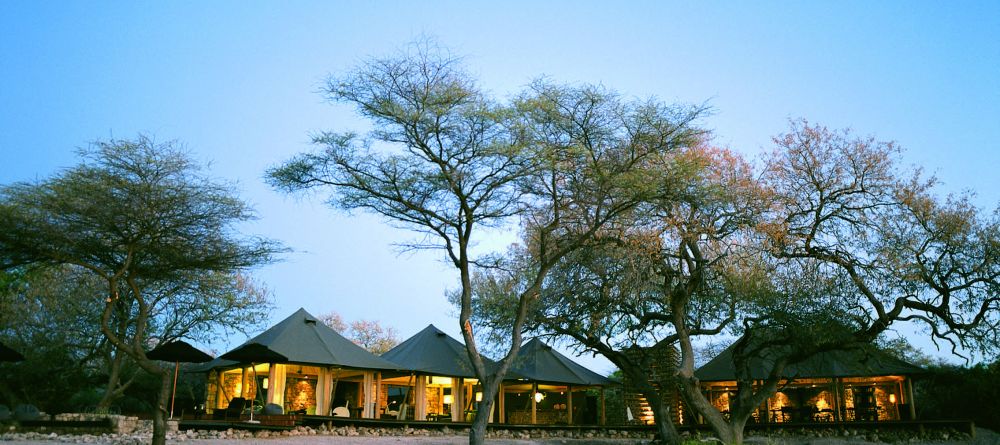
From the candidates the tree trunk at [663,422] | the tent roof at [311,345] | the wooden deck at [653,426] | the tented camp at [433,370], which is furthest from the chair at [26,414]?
the tree trunk at [663,422]

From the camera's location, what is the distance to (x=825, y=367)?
71.4 feet

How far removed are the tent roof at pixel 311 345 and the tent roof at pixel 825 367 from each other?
10.1 m

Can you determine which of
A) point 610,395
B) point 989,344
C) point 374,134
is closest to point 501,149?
point 374,134

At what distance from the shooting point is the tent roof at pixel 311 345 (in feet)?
63.0

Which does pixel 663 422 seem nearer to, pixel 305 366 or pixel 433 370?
pixel 433 370

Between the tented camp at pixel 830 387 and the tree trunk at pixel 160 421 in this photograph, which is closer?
the tree trunk at pixel 160 421

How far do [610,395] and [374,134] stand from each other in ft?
72.6

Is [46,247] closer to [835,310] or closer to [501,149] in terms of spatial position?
[501,149]

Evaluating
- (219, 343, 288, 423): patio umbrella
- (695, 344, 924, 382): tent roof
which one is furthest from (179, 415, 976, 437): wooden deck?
(219, 343, 288, 423): patio umbrella

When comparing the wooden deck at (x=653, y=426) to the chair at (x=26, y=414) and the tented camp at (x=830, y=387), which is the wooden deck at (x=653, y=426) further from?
the chair at (x=26, y=414)

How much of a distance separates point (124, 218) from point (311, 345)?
698 cm

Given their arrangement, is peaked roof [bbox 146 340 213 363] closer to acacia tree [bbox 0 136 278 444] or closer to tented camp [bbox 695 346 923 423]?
acacia tree [bbox 0 136 278 444]

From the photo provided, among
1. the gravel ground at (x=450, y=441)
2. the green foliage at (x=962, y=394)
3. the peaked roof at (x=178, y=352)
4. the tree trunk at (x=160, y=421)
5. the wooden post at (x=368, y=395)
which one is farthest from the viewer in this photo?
the green foliage at (x=962, y=394)

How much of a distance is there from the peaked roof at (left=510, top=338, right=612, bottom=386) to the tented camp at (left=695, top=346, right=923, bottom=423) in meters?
3.66
